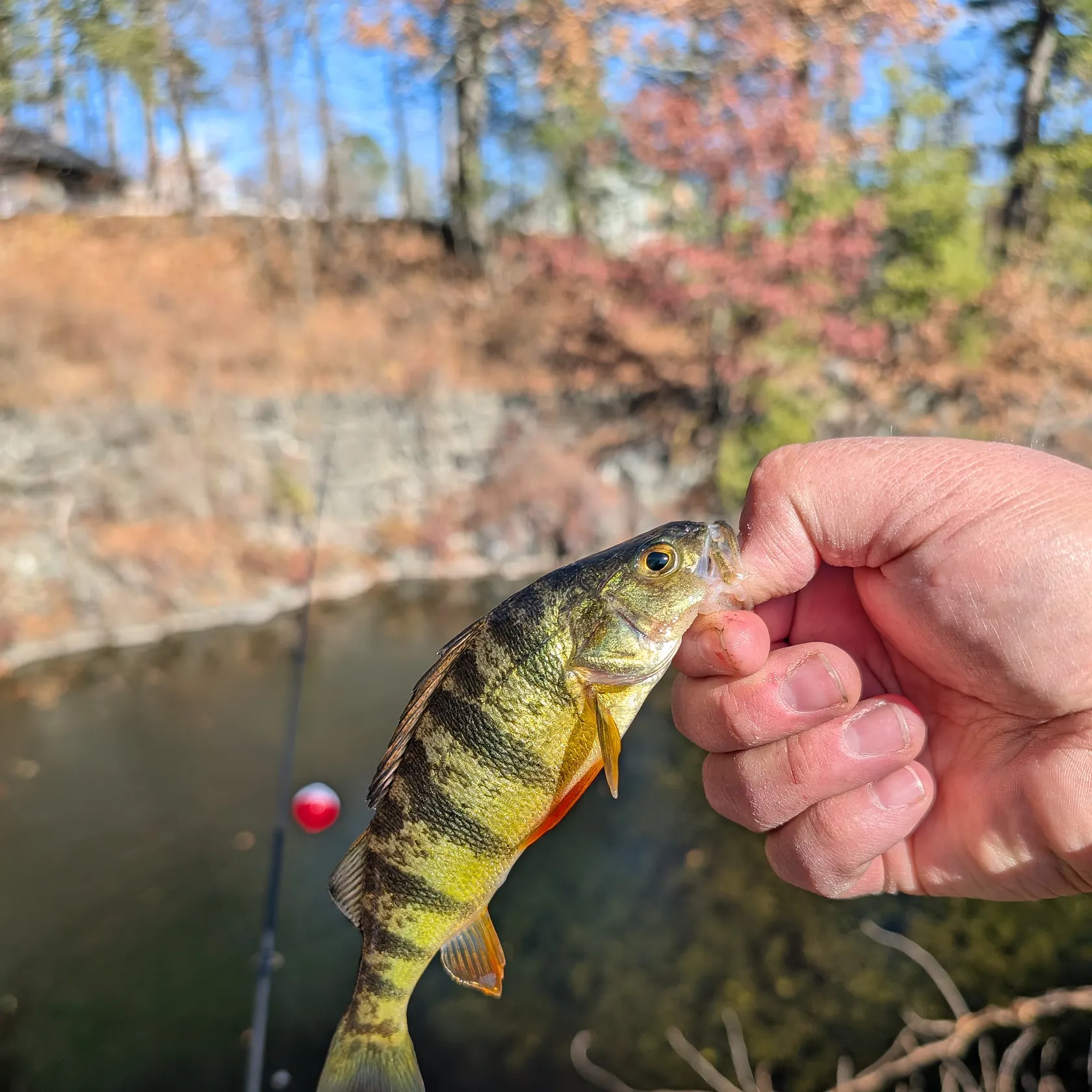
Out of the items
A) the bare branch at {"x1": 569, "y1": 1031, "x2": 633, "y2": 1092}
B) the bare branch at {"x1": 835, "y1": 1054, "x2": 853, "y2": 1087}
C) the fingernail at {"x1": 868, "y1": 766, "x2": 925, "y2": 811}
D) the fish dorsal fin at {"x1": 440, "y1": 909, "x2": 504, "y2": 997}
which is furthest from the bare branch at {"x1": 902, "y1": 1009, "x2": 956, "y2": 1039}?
the fish dorsal fin at {"x1": 440, "y1": 909, "x2": 504, "y2": 997}

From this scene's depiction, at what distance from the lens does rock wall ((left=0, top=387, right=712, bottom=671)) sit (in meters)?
11.2

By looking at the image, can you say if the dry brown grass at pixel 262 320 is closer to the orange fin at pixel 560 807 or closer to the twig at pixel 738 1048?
the twig at pixel 738 1048

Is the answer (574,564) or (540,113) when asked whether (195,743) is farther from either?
(540,113)

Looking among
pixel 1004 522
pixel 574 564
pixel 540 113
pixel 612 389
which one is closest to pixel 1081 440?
pixel 612 389

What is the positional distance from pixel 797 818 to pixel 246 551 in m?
11.3

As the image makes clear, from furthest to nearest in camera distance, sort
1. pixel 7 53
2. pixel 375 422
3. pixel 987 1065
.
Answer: pixel 375 422, pixel 7 53, pixel 987 1065

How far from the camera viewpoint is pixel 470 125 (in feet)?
61.3

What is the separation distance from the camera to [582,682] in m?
1.75

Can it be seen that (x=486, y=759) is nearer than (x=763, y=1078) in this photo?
Yes

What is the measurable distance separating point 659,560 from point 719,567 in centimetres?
16

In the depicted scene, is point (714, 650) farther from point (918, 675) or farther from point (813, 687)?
point (918, 675)

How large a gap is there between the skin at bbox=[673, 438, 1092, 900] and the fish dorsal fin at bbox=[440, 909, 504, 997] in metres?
0.73

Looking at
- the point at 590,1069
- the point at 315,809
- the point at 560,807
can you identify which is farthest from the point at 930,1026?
the point at 560,807

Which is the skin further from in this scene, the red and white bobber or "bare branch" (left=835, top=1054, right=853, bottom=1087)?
"bare branch" (left=835, top=1054, right=853, bottom=1087)
